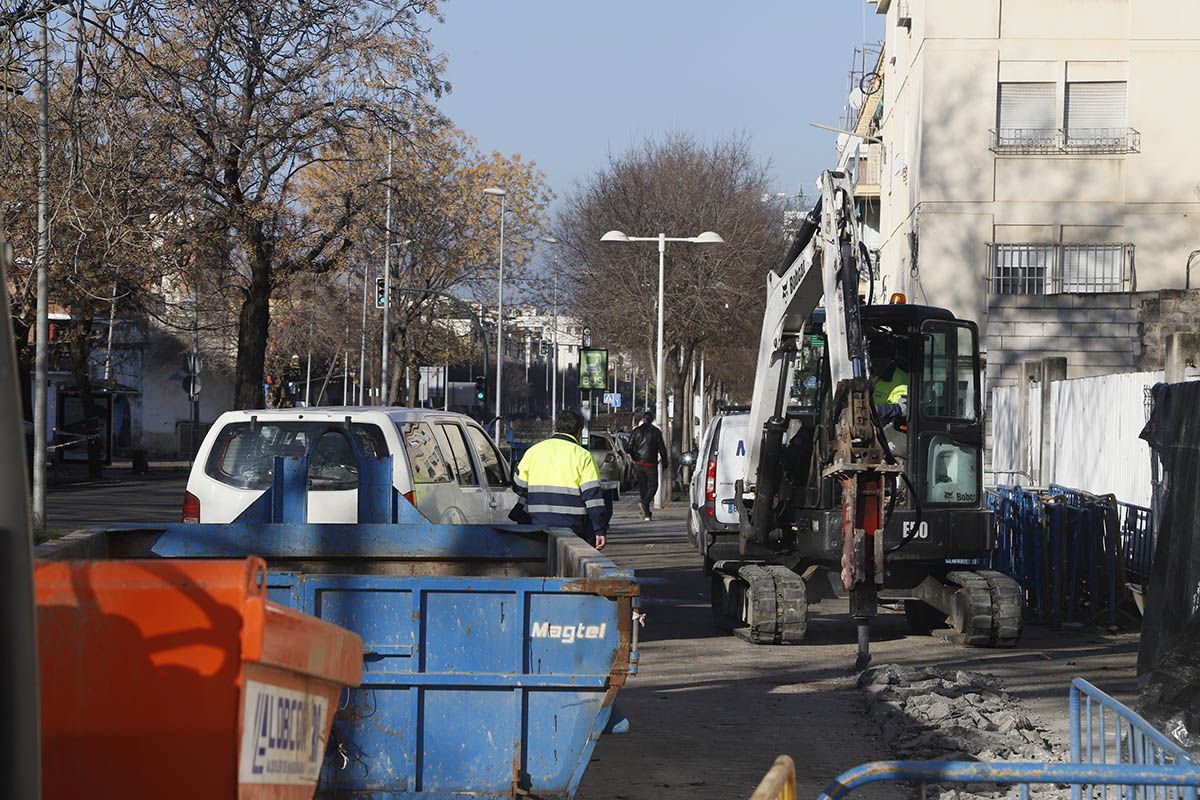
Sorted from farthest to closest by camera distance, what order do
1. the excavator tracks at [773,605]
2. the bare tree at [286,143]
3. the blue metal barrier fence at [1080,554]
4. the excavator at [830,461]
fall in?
the bare tree at [286,143] → the blue metal barrier fence at [1080,554] → the excavator tracks at [773,605] → the excavator at [830,461]

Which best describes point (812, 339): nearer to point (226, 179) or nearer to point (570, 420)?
point (570, 420)

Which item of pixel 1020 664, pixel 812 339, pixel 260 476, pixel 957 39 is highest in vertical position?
pixel 957 39

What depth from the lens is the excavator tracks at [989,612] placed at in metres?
13.0

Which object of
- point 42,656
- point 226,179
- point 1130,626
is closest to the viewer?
point 42,656

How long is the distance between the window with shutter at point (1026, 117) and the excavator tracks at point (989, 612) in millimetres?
18953

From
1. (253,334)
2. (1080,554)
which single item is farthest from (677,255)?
(1080,554)

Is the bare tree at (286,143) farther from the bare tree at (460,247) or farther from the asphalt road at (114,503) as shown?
the bare tree at (460,247)

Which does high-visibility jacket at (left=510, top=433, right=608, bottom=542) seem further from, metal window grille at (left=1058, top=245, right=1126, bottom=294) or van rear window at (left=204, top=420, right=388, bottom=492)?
metal window grille at (left=1058, top=245, right=1126, bottom=294)

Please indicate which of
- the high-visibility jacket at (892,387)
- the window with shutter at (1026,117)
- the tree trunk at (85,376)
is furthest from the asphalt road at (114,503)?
the window with shutter at (1026,117)

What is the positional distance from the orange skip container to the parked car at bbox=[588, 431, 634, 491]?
97.7 feet

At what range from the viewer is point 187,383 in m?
42.6

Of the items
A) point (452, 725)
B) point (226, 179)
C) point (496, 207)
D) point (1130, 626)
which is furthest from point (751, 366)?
point (452, 725)

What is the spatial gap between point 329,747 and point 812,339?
871cm

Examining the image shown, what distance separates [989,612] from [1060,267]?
63.1 feet
